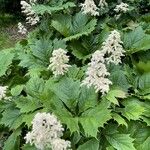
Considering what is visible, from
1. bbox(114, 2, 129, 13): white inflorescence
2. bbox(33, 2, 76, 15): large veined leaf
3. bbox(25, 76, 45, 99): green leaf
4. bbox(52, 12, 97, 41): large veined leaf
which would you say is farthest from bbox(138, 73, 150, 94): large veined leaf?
bbox(33, 2, 76, 15): large veined leaf

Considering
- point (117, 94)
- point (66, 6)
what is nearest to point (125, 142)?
point (117, 94)

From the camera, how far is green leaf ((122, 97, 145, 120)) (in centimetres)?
426

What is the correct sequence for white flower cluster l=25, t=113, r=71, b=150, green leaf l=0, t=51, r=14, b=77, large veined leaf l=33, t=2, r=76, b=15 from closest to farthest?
white flower cluster l=25, t=113, r=71, b=150 < green leaf l=0, t=51, r=14, b=77 < large veined leaf l=33, t=2, r=76, b=15

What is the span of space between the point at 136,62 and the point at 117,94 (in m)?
1.18

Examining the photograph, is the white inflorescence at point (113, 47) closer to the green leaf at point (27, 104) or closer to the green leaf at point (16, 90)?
the green leaf at point (27, 104)

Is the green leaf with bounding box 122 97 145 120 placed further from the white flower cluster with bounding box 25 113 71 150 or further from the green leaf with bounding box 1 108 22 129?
the green leaf with bounding box 1 108 22 129

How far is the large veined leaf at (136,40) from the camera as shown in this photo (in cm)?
527

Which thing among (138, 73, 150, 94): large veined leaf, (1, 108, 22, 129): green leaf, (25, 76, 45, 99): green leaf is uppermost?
(138, 73, 150, 94): large veined leaf

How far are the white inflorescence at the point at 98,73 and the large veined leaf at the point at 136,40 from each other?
123cm

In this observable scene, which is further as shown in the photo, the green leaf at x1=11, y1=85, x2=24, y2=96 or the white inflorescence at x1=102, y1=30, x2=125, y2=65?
the green leaf at x1=11, y1=85, x2=24, y2=96

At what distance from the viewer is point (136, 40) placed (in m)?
5.33

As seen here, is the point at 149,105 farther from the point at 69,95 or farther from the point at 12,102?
the point at 12,102

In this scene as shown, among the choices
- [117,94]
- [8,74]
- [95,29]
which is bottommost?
[8,74]

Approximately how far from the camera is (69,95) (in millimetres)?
4395
